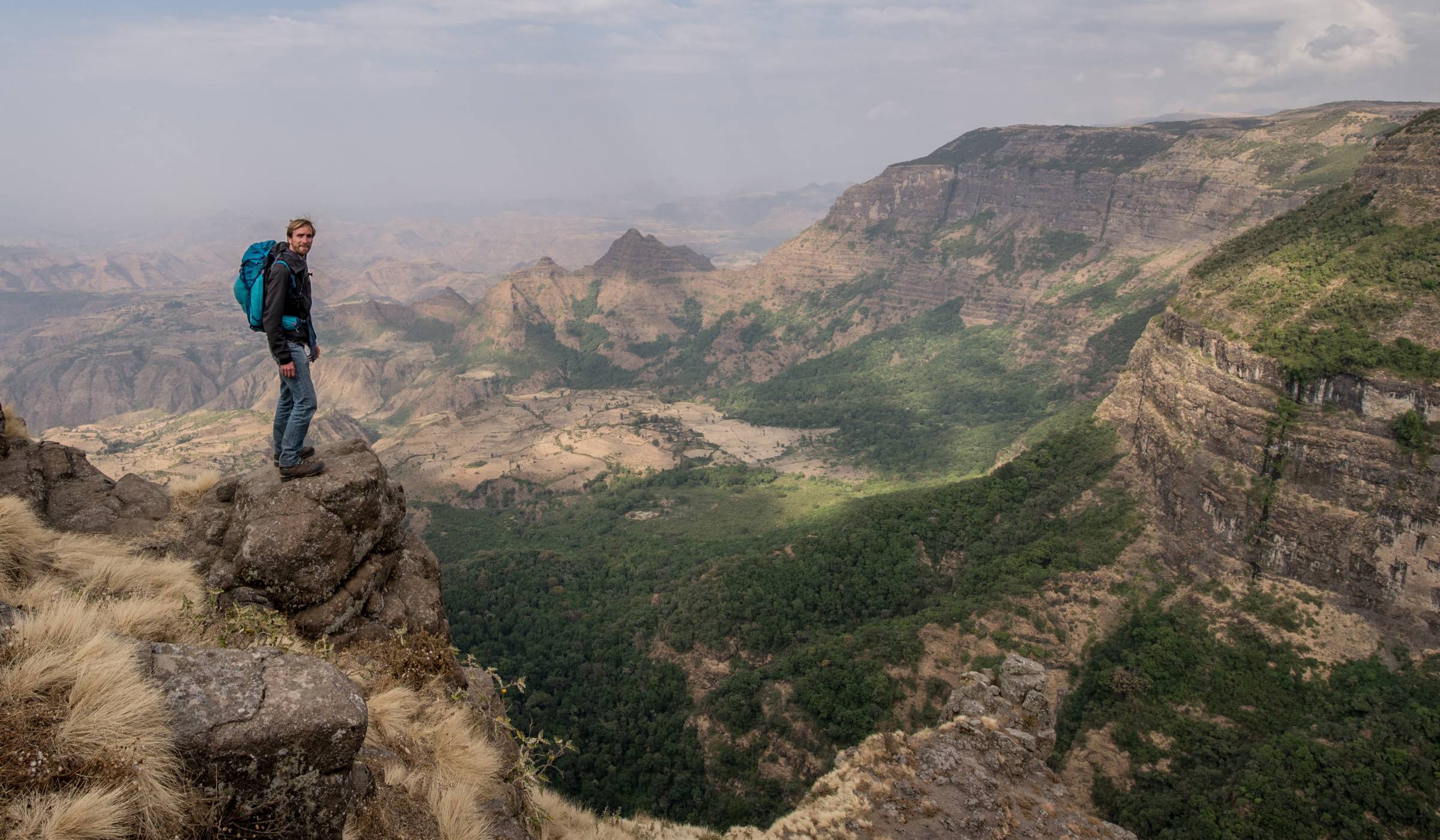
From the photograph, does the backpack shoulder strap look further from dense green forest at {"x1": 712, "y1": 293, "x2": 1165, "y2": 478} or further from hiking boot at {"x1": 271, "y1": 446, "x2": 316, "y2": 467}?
dense green forest at {"x1": 712, "y1": 293, "x2": 1165, "y2": 478}

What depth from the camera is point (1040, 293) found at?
139m

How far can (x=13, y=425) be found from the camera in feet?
48.7

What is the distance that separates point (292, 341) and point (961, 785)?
20116 millimetres

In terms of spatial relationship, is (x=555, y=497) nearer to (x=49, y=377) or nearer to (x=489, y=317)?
(x=489, y=317)

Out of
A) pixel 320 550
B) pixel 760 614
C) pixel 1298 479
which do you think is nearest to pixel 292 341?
pixel 320 550

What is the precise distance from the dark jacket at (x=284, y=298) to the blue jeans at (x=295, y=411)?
342mm

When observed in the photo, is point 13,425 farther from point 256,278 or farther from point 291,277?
point 291,277

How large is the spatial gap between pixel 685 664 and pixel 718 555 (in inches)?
800

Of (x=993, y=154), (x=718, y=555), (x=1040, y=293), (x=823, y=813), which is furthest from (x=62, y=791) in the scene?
(x=993, y=154)

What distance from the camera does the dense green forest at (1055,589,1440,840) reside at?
25.0m

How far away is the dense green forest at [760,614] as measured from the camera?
1414 inches

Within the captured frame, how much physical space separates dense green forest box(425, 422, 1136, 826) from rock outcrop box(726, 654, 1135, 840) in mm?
12389

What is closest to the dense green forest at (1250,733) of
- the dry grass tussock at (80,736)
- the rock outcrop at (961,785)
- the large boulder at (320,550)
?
the rock outcrop at (961,785)

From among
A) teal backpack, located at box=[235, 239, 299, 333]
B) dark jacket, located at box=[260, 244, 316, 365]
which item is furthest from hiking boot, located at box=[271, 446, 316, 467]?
teal backpack, located at box=[235, 239, 299, 333]
